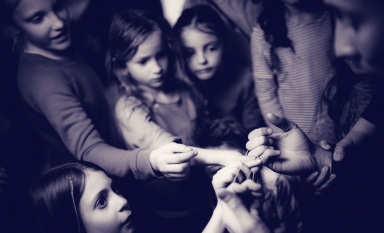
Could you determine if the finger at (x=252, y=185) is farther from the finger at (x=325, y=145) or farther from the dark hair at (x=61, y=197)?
the dark hair at (x=61, y=197)

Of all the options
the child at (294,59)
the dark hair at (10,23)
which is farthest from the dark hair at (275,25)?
the dark hair at (10,23)

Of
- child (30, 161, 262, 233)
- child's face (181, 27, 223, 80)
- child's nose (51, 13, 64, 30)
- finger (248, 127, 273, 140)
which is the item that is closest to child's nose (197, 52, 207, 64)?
child's face (181, 27, 223, 80)

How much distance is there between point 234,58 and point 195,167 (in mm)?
524

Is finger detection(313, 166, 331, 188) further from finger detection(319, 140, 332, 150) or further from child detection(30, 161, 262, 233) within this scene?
child detection(30, 161, 262, 233)

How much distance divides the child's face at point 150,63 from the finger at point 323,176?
804 mm

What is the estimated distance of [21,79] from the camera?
142 centimetres

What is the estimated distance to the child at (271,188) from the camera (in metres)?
1.46

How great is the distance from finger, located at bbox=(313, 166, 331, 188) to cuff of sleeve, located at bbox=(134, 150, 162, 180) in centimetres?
70

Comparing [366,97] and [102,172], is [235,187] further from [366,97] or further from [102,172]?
[366,97]

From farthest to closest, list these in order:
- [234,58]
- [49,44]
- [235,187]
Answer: [234,58] → [49,44] → [235,187]

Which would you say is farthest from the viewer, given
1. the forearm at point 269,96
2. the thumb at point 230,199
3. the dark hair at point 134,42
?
the forearm at point 269,96

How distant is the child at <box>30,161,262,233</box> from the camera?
134cm

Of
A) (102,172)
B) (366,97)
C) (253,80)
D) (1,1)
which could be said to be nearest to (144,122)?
(102,172)

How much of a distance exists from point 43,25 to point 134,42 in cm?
38
